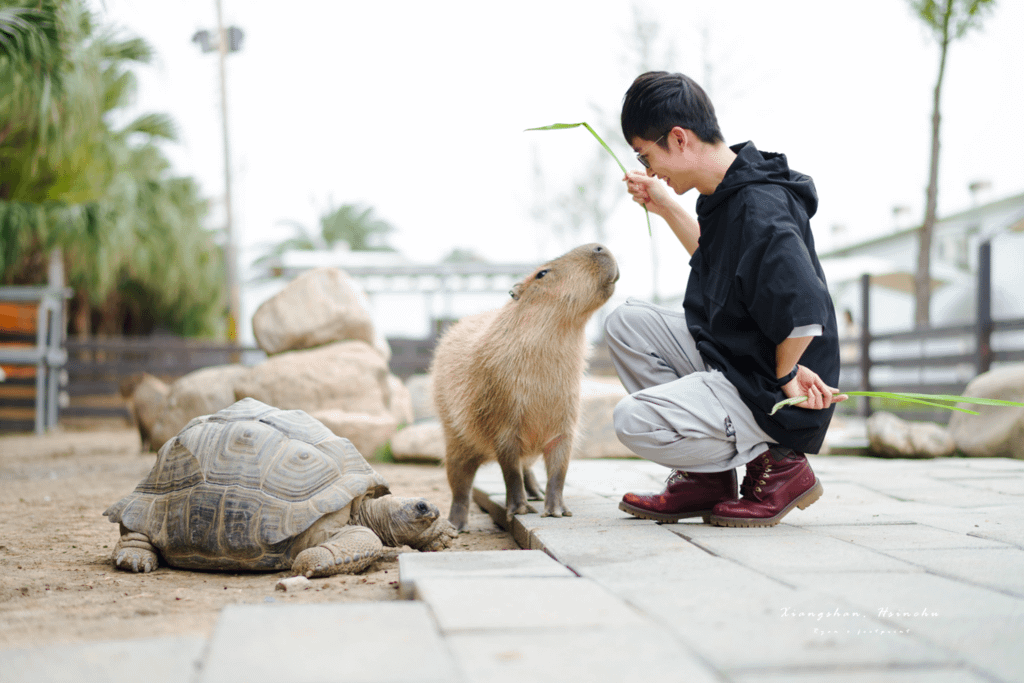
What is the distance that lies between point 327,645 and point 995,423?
6.04 m

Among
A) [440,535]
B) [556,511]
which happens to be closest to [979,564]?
[556,511]

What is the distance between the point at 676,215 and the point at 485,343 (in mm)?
951

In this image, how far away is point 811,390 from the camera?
2508mm

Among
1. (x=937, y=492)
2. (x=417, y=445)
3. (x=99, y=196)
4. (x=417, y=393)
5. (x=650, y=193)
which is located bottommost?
(x=417, y=393)

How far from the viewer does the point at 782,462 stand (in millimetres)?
2762

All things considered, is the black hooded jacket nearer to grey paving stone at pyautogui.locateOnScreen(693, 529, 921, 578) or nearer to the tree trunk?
grey paving stone at pyautogui.locateOnScreen(693, 529, 921, 578)

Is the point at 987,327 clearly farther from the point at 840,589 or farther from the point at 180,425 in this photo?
the point at 180,425

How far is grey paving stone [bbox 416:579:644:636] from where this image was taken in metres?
1.54

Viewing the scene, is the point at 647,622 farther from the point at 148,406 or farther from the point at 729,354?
the point at 148,406

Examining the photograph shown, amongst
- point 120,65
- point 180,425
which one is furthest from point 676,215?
point 120,65

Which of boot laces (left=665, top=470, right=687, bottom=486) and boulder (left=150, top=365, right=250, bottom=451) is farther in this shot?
boulder (left=150, top=365, right=250, bottom=451)

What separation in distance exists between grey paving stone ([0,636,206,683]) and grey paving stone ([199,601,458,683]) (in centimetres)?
5

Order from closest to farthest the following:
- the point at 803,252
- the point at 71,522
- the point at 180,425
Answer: the point at 803,252 < the point at 71,522 < the point at 180,425

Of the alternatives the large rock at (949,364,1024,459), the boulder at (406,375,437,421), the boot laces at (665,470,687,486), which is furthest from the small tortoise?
the boulder at (406,375,437,421)
